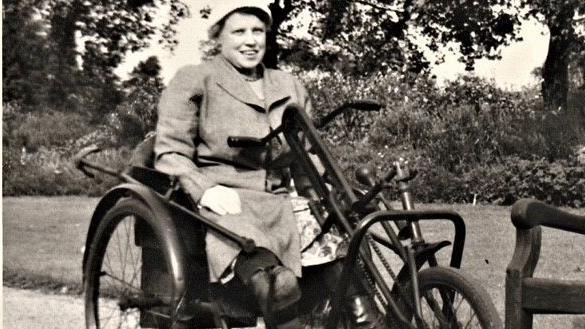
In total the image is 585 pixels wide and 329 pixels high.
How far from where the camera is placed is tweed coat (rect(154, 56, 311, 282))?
Result: 2.71 m

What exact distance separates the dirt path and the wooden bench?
2470 millimetres

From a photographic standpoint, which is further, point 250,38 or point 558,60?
point 558,60

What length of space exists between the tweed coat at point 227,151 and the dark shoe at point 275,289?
0.38 ft

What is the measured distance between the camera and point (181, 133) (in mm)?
2783

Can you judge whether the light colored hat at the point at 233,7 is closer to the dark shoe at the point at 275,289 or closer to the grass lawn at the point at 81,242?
the dark shoe at the point at 275,289

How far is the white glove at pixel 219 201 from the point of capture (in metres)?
2.70

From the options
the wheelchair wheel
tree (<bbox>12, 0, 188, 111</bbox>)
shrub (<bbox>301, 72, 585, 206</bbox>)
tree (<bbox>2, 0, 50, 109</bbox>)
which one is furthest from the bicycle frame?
tree (<bbox>2, 0, 50, 109</bbox>)

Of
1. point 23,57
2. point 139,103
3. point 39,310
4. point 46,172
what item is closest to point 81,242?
point 46,172

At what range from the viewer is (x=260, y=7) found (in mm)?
2861

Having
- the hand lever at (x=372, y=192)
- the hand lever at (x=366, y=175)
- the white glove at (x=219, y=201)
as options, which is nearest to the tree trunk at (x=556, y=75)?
the hand lever at (x=366, y=175)

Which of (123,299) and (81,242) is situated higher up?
(123,299)

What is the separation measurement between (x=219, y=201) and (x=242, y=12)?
2.05 ft

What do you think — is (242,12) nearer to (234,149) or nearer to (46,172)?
(234,149)

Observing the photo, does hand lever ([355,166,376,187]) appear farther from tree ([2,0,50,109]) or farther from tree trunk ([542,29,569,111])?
tree ([2,0,50,109])
